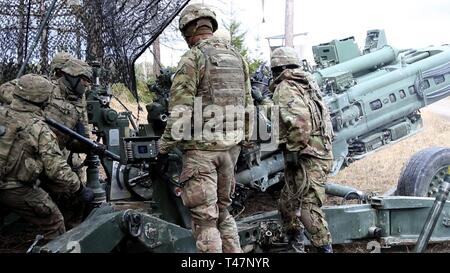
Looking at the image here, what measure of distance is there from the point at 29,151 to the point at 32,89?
438mm

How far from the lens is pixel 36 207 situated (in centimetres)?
452

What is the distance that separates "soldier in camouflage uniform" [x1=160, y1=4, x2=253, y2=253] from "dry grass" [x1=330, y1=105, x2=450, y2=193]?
3.53 m

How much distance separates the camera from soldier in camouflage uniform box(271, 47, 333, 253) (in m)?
4.54

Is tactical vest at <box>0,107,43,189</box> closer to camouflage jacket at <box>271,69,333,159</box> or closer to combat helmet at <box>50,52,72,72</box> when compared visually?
combat helmet at <box>50,52,72,72</box>

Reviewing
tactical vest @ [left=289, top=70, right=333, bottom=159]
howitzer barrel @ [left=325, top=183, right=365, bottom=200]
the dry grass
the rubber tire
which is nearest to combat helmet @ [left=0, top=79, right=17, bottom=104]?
tactical vest @ [left=289, top=70, right=333, bottom=159]

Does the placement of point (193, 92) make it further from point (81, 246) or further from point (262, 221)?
point (262, 221)

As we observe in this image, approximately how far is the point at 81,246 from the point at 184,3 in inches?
113

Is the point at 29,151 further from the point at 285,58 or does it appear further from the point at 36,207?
the point at 285,58

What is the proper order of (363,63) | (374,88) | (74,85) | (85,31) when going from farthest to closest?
(363,63) < (374,88) < (85,31) < (74,85)

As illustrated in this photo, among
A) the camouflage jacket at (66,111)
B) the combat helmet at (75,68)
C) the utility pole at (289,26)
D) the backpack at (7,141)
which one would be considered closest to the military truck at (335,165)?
the camouflage jacket at (66,111)

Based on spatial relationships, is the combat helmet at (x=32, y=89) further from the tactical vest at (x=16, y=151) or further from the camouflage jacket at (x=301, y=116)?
the camouflage jacket at (x=301, y=116)

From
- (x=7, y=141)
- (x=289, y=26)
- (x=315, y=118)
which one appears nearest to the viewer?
(x=7, y=141)

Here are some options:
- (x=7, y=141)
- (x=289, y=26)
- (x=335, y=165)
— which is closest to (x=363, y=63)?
(x=335, y=165)

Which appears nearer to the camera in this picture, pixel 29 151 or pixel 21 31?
pixel 29 151
